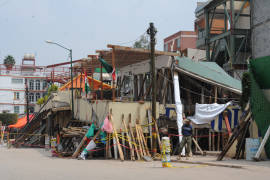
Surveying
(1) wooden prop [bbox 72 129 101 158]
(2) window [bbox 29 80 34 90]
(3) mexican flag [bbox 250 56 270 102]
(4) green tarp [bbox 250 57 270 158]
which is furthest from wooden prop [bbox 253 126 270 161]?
(2) window [bbox 29 80 34 90]

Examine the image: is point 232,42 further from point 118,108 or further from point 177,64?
point 118,108

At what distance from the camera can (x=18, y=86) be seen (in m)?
72.3

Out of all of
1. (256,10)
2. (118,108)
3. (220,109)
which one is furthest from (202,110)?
(256,10)

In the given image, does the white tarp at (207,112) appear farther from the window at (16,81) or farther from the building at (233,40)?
the window at (16,81)

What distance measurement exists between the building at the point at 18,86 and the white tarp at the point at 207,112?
169ft

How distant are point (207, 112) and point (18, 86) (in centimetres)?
5816

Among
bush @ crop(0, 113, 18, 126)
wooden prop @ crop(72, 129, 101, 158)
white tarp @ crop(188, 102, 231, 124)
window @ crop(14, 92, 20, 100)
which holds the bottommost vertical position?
bush @ crop(0, 113, 18, 126)

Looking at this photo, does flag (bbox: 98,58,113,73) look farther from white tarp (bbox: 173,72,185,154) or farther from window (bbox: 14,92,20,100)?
window (bbox: 14,92,20,100)

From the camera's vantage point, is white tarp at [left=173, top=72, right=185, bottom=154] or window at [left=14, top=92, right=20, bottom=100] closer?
white tarp at [left=173, top=72, right=185, bottom=154]

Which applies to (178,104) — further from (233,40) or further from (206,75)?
(233,40)

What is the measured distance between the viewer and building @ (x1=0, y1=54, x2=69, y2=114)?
70.9 m

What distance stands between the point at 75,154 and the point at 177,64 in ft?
28.4

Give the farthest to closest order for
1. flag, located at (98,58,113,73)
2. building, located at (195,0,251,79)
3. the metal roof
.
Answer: building, located at (195,0,251,79) → the metal roof → flag, located at (98,58,113,73)

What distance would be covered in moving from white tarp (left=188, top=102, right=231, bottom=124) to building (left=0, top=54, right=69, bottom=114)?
51646 millimetres
